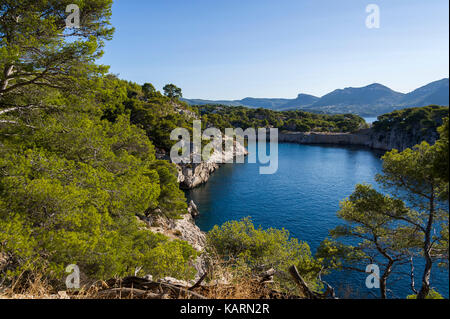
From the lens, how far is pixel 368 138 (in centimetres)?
8588

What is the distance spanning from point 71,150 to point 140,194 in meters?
3.28

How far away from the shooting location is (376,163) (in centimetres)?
5781

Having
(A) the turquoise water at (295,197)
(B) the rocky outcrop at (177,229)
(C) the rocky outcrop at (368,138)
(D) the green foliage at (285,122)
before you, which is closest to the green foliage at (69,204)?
(B) the rocky outcrop at (177,229)

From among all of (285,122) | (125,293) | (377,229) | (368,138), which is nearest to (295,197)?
(377,229)

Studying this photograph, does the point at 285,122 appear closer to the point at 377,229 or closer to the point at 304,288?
the point at 377,229

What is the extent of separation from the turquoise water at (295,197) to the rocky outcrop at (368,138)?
34.6 ft

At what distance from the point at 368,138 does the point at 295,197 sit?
6630 cm

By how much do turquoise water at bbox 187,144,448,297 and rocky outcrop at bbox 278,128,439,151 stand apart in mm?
10552

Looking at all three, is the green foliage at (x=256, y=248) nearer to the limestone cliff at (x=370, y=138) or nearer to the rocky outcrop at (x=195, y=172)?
the rocky outcrop at (x=195, y=172)

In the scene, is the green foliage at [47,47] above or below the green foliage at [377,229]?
above

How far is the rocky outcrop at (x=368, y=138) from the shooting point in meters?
62.1

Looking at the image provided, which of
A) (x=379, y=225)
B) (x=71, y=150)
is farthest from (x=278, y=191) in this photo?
(x=71, y=150)

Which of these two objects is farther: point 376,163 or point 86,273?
point 376,163

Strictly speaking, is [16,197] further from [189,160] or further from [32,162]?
[189,160]
